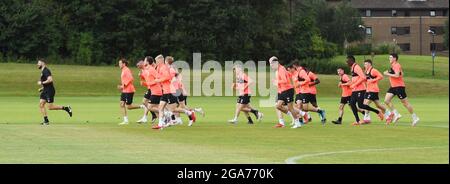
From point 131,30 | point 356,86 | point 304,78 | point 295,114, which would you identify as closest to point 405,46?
point 131,30

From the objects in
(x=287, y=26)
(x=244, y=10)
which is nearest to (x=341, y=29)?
(x=287, y=26)

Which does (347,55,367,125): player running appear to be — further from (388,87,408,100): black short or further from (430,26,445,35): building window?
(430,26,445,35): building window

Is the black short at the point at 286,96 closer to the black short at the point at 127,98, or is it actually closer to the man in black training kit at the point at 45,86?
the black short at the point at 127,98

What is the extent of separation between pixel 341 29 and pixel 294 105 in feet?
362

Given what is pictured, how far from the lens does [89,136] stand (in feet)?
85.5

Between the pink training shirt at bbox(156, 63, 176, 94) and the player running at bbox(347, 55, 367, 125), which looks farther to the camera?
the player running at bbox(347, 55, 367, 125)

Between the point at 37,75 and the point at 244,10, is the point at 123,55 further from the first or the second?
the point at 37,75

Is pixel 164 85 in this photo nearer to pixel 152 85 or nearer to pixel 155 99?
pixel 152 85

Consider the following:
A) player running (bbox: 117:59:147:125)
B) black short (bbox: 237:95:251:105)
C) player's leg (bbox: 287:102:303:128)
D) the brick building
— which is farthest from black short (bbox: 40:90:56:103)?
the brick building

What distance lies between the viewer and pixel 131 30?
101 m

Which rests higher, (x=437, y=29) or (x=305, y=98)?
(x=437, y=29)

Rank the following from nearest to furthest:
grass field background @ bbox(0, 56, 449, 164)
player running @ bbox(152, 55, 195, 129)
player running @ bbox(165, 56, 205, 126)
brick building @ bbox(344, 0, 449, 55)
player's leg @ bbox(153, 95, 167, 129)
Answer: grass field background @ bbox(0, 56, 449, 164) < player's leg @ bbox(153, 95, 167, 129) < player running @ bbox(152, 55, 195, 129) < player running @ bbox(165, 56, 205, 126) < brick building @ bbox(344, 0, 449, 55)

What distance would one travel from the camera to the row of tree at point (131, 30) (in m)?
96.1

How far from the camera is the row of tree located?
9606 centimetres
